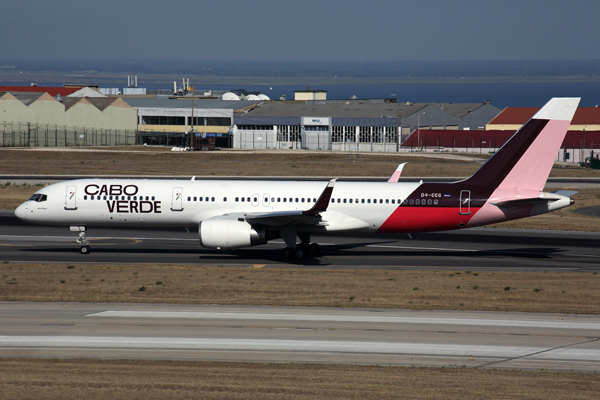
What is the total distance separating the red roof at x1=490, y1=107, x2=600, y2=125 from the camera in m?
135

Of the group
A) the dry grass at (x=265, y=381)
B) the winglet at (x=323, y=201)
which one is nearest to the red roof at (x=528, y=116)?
the winglet at (x=323, y=201)

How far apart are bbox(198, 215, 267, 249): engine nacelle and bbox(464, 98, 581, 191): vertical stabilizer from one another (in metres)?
12.9

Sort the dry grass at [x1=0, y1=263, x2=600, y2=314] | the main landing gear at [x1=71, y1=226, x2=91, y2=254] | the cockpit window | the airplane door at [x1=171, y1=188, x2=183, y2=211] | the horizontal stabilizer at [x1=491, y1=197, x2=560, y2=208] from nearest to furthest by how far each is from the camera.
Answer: the dry grass at [x1=0, y1=263, x2=600, y2=314]
the horizontal stabilizer at [x1=491, y1=197, x2=560, y2=208]
the airplane door at [x1=171, y1=188, x2=183, y2=211]
the cockpit window
the main landing gear at [x1=71, y1=226, x2=91, y2=254]

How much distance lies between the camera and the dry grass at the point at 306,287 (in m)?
25.0

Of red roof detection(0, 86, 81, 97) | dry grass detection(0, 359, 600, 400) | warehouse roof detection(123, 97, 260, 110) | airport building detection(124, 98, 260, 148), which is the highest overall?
red roof detection(0, 86, 81, 97)

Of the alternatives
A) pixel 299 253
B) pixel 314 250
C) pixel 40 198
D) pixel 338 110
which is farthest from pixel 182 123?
pixel 299 253

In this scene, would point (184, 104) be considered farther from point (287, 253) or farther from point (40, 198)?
point (287, 253)

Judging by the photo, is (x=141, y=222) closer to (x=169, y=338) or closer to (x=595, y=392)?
(x=169, y=338)

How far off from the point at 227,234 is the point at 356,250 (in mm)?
9054

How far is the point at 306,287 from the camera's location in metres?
27.2

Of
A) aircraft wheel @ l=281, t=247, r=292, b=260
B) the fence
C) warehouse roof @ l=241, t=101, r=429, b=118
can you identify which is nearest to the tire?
aircraft wheel @ l=281, t=247, r=292, b=260

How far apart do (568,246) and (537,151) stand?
8.43 meters

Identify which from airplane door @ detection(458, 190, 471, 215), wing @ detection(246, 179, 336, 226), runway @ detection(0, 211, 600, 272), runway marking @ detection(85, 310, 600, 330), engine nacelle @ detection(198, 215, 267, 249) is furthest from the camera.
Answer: airplane door @ detection(458, 190, 471, 215)

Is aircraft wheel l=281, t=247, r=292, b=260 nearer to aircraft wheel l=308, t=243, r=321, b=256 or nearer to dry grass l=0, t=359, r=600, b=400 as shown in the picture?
aircraft wheel l=308, t=243, r=321, b=256
